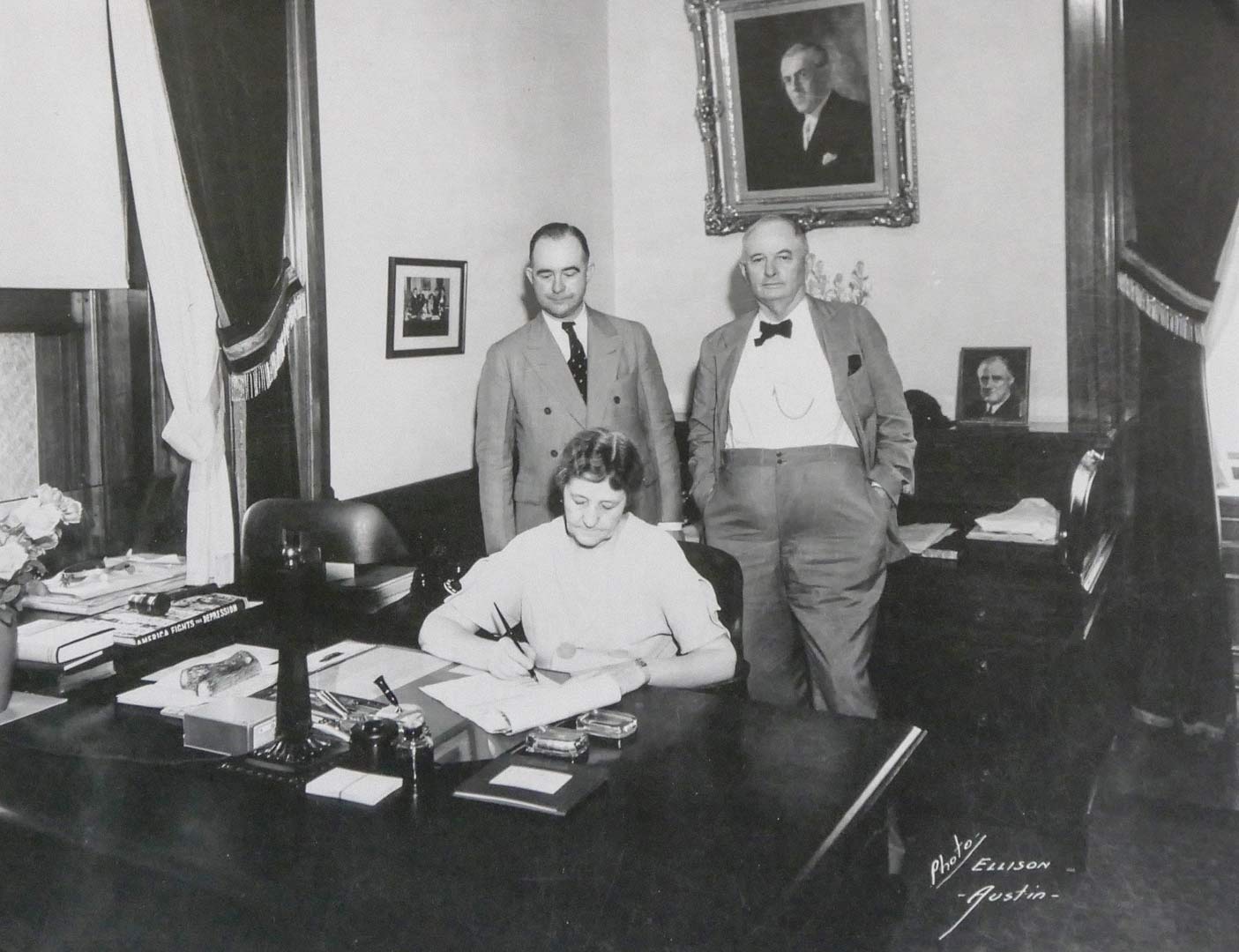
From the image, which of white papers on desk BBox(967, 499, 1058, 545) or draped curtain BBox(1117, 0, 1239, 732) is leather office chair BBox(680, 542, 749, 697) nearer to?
white papers on desk BBox(967, 499, 1058, 545)

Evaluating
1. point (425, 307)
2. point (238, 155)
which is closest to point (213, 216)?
point (238, 155)

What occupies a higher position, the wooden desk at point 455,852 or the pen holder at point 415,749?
the pen holder at point 415,749

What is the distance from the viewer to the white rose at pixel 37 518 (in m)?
2.05

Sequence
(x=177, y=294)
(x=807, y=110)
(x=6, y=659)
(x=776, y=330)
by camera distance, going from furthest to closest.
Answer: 1. (x=807, y=110)
2. (x=776, y=330)
3. (x=177, y=294)
4. (x=6, y=659)

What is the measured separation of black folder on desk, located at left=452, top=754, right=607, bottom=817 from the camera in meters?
1.53

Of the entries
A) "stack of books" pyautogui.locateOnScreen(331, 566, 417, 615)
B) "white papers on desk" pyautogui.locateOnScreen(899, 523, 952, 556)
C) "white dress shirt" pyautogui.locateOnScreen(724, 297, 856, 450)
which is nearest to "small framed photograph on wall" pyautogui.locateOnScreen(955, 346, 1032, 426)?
"white papers on desk" pyautogui.locateOnScreen(899, 523, 952, 556)

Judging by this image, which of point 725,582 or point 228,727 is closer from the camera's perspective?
point 228,727

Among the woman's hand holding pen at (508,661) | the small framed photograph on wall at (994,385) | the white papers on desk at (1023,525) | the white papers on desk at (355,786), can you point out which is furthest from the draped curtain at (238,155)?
the small framed photograph on wall at (994,385)

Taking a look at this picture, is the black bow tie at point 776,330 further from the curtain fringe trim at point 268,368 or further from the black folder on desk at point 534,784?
the black folder on desk at point 534,784

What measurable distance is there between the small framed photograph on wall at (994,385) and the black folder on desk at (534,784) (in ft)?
9.36

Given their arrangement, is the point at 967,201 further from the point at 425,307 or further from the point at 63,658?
the point at 63,658

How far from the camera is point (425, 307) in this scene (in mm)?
3750

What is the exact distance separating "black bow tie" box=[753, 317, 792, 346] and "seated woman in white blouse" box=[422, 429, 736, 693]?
3.43 feet

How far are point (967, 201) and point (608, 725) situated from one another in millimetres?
→ 3145
